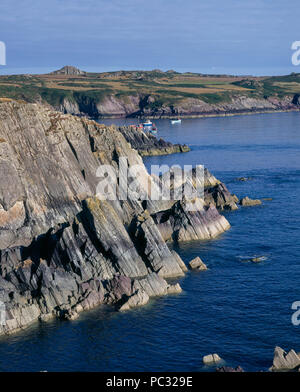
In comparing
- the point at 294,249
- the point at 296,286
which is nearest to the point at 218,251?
the point at 294,249

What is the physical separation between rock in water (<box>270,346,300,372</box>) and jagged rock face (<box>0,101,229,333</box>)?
18809 mm

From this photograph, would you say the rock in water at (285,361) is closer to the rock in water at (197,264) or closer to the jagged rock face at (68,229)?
the jagged rock face at (68,229)

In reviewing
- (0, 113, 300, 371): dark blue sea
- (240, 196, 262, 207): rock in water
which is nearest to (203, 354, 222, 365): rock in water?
(0, 113, 300, 371): dark blue sea

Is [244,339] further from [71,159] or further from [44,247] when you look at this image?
[71,159]

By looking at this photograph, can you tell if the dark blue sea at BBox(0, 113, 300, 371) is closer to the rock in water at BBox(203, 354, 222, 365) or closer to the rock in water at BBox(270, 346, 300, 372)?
the rock in water at BBox(203, 354, 222, 365)

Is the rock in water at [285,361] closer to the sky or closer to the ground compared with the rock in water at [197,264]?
closer to the ground

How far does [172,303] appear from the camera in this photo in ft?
202

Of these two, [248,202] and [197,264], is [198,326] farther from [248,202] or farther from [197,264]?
[248,202]

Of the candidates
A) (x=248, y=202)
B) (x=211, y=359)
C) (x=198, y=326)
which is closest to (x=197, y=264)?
(x=198, y=326)

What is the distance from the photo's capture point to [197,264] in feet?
238

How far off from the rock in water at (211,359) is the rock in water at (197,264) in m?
24.1

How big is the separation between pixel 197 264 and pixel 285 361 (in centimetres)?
2708

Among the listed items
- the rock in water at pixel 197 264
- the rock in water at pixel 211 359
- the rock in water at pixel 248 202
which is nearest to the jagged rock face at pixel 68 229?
the rock in water at pixel 197 264

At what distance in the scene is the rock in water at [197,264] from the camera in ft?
236
